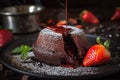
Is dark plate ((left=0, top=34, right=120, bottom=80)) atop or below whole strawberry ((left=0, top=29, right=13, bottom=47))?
below

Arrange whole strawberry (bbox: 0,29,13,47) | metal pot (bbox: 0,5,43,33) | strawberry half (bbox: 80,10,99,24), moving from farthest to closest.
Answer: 1. strawberry half (bbox: 80,10,99,24)
2. metal pot (bbox: 0,5,43,33)
3. whole strawberry (bbox: 0,29,13,47)

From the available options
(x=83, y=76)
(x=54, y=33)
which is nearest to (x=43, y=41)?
(x=54, y=33)

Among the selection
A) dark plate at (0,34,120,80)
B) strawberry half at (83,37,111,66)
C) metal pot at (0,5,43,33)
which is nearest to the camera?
dark plate at (0,34,120,80)

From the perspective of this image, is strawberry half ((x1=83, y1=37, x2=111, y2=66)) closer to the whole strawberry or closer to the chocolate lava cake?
the chocolate lava cake

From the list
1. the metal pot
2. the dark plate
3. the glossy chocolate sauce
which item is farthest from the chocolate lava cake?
the metal pot

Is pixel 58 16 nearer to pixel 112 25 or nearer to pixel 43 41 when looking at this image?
pixel 112 25

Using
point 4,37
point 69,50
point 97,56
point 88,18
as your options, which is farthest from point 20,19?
point 97,56

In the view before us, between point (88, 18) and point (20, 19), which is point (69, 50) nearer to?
point (20, 19)
